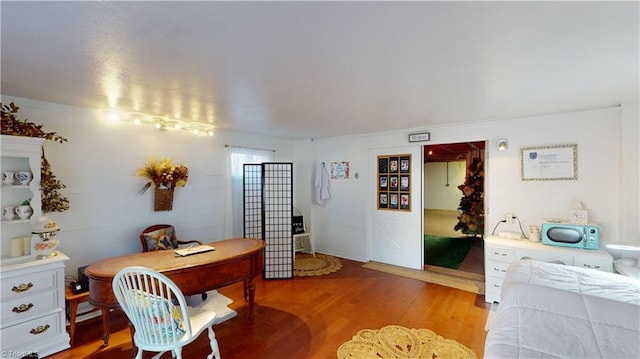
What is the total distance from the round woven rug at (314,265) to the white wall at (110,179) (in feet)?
5.06

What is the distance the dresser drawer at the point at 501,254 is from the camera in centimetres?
319

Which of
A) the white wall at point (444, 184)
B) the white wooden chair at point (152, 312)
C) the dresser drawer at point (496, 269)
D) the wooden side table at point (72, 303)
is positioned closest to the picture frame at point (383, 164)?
the dresser drawer at point (496, 269)

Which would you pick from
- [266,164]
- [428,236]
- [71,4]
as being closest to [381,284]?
[266,164]

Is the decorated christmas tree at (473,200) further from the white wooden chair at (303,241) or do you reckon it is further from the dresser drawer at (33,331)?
the dresser drawer at (33,331)

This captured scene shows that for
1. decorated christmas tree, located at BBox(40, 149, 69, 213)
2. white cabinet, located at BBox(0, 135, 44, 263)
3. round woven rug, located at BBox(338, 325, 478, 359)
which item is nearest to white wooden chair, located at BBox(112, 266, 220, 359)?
round woven rug, located at BBox(338, 325, 478, 359)

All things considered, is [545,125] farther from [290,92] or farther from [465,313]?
[290,92]

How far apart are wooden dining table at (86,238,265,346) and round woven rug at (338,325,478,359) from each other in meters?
1.12

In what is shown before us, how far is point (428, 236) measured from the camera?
681cm

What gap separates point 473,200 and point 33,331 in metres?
6.79

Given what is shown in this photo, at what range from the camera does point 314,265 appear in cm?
465

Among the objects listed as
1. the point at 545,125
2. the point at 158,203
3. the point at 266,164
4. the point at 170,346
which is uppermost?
the point at 545,125

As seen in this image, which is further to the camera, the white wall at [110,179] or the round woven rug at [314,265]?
the round woven rug at [314,265]

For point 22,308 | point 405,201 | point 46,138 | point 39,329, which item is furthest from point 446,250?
point 46,138

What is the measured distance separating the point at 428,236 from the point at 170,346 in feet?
20.5
